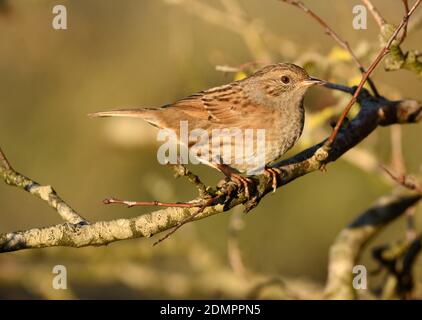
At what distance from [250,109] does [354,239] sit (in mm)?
1353

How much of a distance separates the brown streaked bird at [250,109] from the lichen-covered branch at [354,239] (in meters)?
1.03

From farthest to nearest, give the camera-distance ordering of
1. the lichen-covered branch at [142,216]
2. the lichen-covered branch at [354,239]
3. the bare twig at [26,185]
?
1. the lichen-covered branch at [354,239]
2. the bare twig at [26,185]
3. the lichen-covered branch at [142,216]

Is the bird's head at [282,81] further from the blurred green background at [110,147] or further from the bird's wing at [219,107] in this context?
the blurred green background at [110,147]

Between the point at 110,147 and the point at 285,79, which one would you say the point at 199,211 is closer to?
the point at 285,79

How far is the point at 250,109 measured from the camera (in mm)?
5578

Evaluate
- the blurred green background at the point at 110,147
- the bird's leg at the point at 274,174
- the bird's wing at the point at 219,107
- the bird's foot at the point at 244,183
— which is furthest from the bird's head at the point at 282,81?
the blurred green background at the point at 110,147

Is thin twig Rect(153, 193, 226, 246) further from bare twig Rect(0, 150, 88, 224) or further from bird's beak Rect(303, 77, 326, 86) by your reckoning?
bird's beak Rect(303, 77, 326, 86)

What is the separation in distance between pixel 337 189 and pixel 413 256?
5.14 meters

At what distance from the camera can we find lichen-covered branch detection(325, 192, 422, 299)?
5426 millimetres

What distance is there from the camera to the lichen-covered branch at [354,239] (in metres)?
5.43

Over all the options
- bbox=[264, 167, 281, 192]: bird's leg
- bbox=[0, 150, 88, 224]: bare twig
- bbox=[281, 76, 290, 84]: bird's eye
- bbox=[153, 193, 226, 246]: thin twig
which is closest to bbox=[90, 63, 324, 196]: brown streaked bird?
bbox=[281, 76, 290, 84]: bird's eye

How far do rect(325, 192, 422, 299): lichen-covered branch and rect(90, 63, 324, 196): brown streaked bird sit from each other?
1.03m
